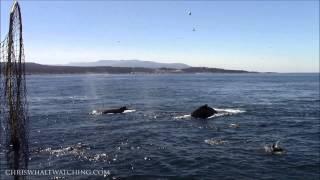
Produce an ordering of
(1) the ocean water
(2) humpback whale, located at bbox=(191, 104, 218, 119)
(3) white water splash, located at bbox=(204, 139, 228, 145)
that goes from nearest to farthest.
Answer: (1) the ocean water, (3) white water splash, located at bbox=(204, 139, 228, 145), (2) humpback whale, located at bbox=(191, 104, 218, 119)

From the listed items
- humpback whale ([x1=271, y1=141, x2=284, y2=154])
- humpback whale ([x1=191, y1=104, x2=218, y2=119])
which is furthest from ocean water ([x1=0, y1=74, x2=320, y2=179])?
humpback whale ([x1=191, y1=104, x2=218, y2=119])

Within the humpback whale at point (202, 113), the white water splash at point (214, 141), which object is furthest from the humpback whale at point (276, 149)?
the humpback whale at point (202, 113)

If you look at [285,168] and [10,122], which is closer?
[10,122]

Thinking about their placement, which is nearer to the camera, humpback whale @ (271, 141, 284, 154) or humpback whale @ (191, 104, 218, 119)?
humpback whale @ (271, 141, 284, 154)

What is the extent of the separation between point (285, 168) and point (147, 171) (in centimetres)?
1267

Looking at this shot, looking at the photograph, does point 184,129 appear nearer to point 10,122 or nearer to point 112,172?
point 112,172

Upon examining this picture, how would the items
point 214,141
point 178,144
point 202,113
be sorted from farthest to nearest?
1. point 202,113
2. point 214,141
3. point 178,144

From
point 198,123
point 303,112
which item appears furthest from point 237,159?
point 303,112

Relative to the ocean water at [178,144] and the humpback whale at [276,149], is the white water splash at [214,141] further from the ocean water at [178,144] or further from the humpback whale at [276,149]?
the humpback whale at [276,149]

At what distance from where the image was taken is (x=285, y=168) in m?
38.9

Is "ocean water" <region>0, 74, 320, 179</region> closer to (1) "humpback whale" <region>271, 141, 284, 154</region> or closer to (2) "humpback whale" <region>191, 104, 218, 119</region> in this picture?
(1) "humpback whale" <region>271, 141, 284, 154</region>

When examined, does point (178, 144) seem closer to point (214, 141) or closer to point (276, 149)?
point (214, 141)

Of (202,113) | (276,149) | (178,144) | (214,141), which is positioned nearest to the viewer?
(276,149)

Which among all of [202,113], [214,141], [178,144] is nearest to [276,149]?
[214,141]
